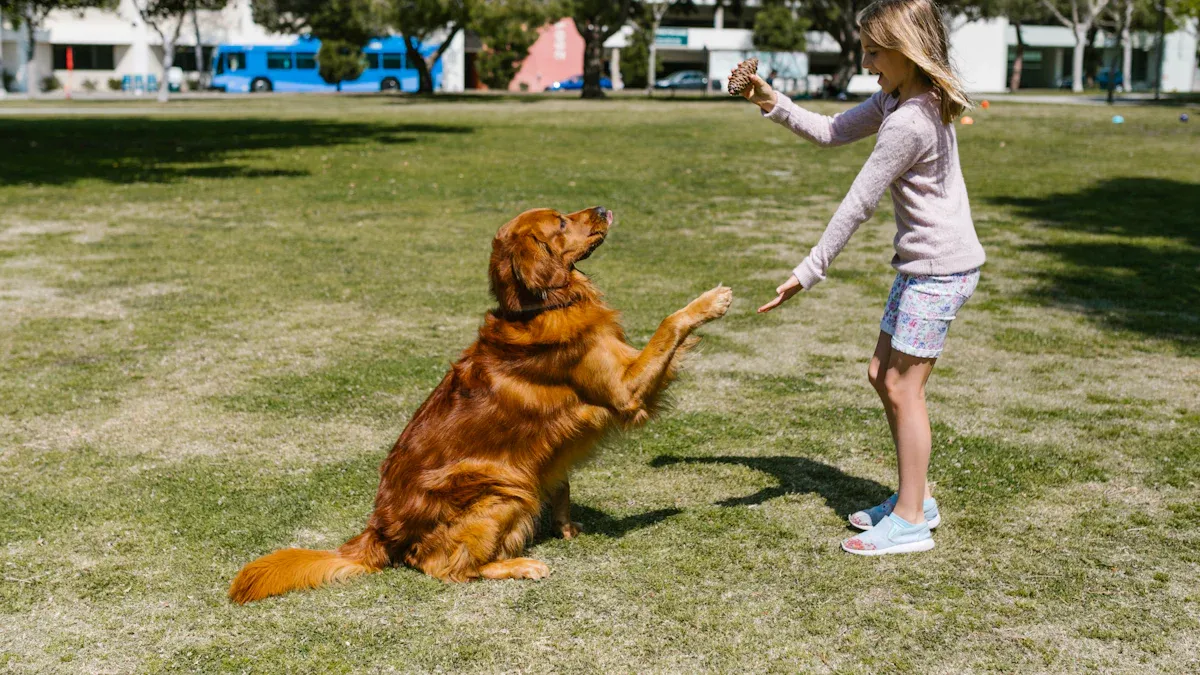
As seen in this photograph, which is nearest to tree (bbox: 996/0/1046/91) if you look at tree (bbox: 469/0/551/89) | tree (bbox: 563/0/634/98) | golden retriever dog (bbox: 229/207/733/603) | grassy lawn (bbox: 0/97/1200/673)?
tree (bbox: 469/0/551/89)

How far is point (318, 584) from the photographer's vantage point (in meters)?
3.99

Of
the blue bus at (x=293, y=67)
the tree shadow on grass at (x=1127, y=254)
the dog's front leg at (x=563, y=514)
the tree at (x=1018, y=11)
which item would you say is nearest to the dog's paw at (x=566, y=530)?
the dog's front leg at (x=563, y=514)

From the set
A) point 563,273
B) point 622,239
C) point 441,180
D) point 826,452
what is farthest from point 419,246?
point 563,273

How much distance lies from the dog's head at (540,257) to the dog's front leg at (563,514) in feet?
2.91

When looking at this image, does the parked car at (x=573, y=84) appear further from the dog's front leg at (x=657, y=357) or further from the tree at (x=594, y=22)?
the dog's front leg at (x=657, y=357)

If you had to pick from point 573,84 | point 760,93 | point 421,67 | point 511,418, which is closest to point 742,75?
point 760,93

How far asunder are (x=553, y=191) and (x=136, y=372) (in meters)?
9.55

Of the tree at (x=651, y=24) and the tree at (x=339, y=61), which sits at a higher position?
the tree at (x=651, y=24)

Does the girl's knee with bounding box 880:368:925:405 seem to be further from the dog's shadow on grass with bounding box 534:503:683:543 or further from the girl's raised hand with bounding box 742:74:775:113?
the girl's raised hand with bounding box 742:74:775:113

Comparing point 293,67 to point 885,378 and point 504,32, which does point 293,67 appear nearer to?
point 504,32

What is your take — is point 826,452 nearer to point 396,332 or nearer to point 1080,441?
point 1080,441

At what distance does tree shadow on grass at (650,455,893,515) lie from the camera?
4941 millimetres

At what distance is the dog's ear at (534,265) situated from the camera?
4.01 metres

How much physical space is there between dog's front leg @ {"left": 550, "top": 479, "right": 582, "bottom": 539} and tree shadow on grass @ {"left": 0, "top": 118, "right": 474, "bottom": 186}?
1426 centimetres
